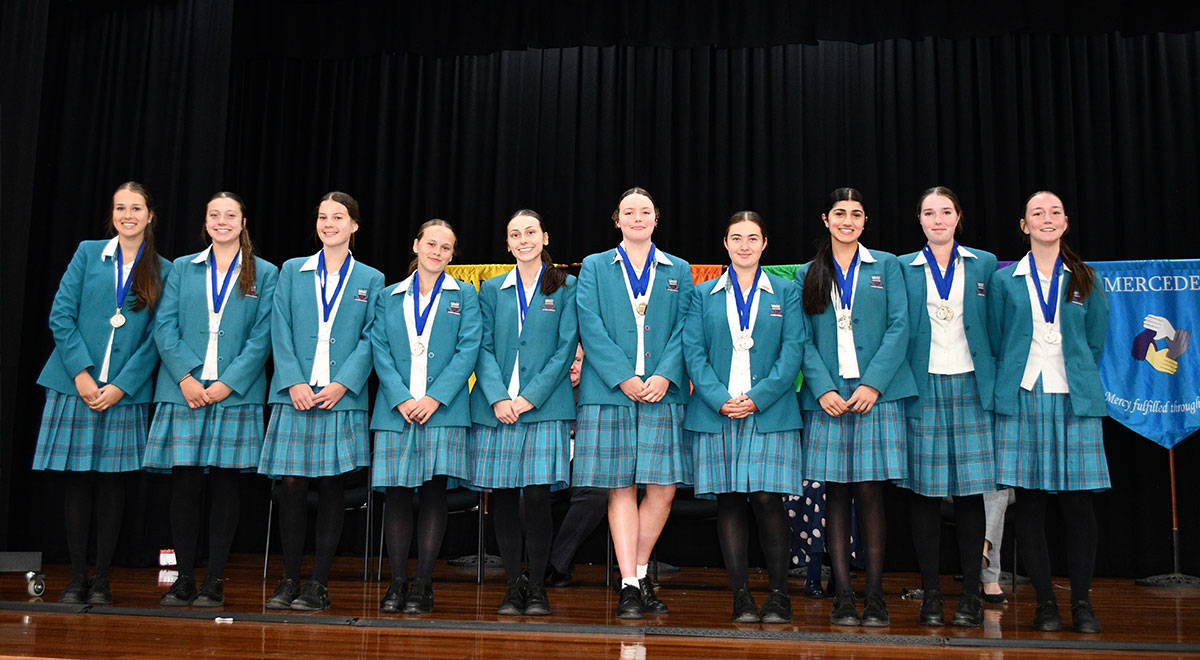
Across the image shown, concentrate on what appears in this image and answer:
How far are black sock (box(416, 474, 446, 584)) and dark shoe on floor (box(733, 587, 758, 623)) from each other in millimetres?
1131

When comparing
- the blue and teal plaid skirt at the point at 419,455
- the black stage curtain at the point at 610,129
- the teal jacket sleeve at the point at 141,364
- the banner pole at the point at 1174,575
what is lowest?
the banner pole at the point at 1174,575

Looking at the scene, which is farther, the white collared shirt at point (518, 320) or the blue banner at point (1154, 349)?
the blue banner at point (1154, 349)

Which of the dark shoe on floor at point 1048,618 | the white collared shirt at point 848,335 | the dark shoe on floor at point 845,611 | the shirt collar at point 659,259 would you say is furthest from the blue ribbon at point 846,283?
the dark shoe on floor at point 1048,618

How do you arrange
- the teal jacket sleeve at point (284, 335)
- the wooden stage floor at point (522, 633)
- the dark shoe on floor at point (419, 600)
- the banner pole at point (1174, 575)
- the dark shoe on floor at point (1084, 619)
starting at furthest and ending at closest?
the banner pole at point (1174, 575), the teal jacket sleeve at point (284, 335), the dark shoe on floor at point (419, 600), the dark shoe on floor at point (1084, 619), the wooden stage floor at point (522, 633)

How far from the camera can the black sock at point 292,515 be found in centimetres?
376

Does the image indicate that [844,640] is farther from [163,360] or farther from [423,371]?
[163,360]

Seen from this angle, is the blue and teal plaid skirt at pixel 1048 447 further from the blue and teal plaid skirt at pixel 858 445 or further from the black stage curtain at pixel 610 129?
the black stage curtain at pixel 610 129

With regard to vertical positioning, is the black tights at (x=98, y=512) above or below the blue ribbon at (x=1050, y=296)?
below

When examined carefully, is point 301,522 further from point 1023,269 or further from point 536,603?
point 1023,269

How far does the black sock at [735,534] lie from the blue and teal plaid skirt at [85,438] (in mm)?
2356

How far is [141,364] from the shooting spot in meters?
3.94

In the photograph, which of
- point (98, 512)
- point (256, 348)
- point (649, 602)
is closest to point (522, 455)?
point (649, 602)

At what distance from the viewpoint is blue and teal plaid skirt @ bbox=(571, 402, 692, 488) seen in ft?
11.8

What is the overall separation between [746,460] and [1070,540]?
1.21 meters
